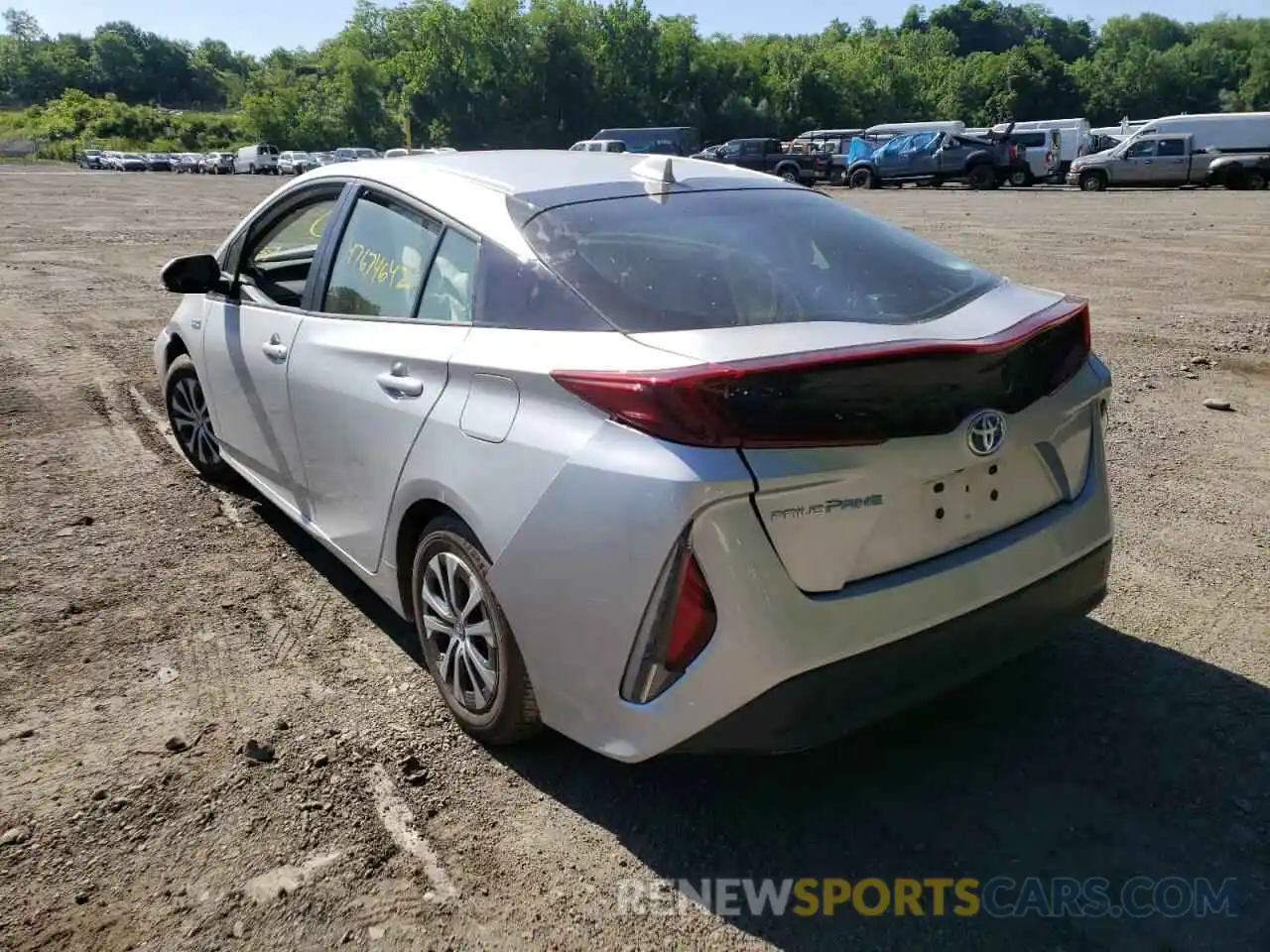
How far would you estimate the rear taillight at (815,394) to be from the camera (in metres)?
2.17

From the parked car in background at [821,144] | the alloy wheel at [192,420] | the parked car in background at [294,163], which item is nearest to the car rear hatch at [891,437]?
the alloy wheel at [192,420]

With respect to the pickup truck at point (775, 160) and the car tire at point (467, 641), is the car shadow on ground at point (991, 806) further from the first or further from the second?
the pickup truck at point (775, 160)

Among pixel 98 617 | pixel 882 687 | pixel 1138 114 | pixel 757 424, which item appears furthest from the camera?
pixel 1138 114

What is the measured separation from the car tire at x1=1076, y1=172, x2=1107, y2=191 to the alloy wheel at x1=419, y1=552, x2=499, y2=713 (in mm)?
32069

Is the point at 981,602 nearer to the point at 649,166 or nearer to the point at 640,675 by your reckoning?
the point at 640,675

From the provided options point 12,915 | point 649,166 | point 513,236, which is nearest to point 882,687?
A: point 513,236

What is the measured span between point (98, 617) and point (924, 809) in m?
3.02

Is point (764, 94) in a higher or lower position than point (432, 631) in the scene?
higher

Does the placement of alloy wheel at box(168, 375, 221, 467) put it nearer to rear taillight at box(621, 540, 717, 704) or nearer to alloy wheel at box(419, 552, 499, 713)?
alloy wheel at box(419, 552, 499, 713)

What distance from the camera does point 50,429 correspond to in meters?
6.11

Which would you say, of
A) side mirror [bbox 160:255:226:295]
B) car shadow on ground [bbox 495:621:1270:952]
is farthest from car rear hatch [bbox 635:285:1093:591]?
side mirror [bbox 160:255:226:295]

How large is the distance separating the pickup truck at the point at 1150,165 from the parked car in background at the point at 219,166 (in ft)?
182

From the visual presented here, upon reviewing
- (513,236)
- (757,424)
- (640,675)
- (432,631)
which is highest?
(513,236)

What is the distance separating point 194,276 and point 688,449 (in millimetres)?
3061
